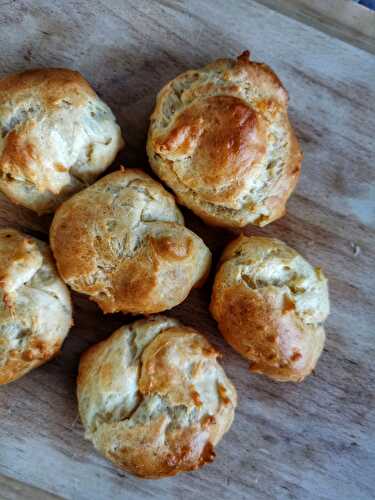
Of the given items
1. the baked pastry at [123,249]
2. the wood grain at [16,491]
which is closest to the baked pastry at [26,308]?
the baked pastry at [123,249]

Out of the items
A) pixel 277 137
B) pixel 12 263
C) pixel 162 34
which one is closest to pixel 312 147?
pixel 277 137

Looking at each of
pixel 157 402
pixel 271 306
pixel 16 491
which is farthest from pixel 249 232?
pixel 16 491

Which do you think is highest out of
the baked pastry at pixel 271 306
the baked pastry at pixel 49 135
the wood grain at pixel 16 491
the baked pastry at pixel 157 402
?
the baked pastry at pixel 49 135

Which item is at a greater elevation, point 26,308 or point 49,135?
point 49,135

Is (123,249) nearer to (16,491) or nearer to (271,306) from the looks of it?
(271,306)

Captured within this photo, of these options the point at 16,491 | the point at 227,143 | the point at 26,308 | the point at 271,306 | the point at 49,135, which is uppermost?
the point at 227,143

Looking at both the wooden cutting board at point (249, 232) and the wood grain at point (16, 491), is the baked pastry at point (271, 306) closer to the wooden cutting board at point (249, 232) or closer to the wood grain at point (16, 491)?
the wooden cutting board at point (249, 232)
